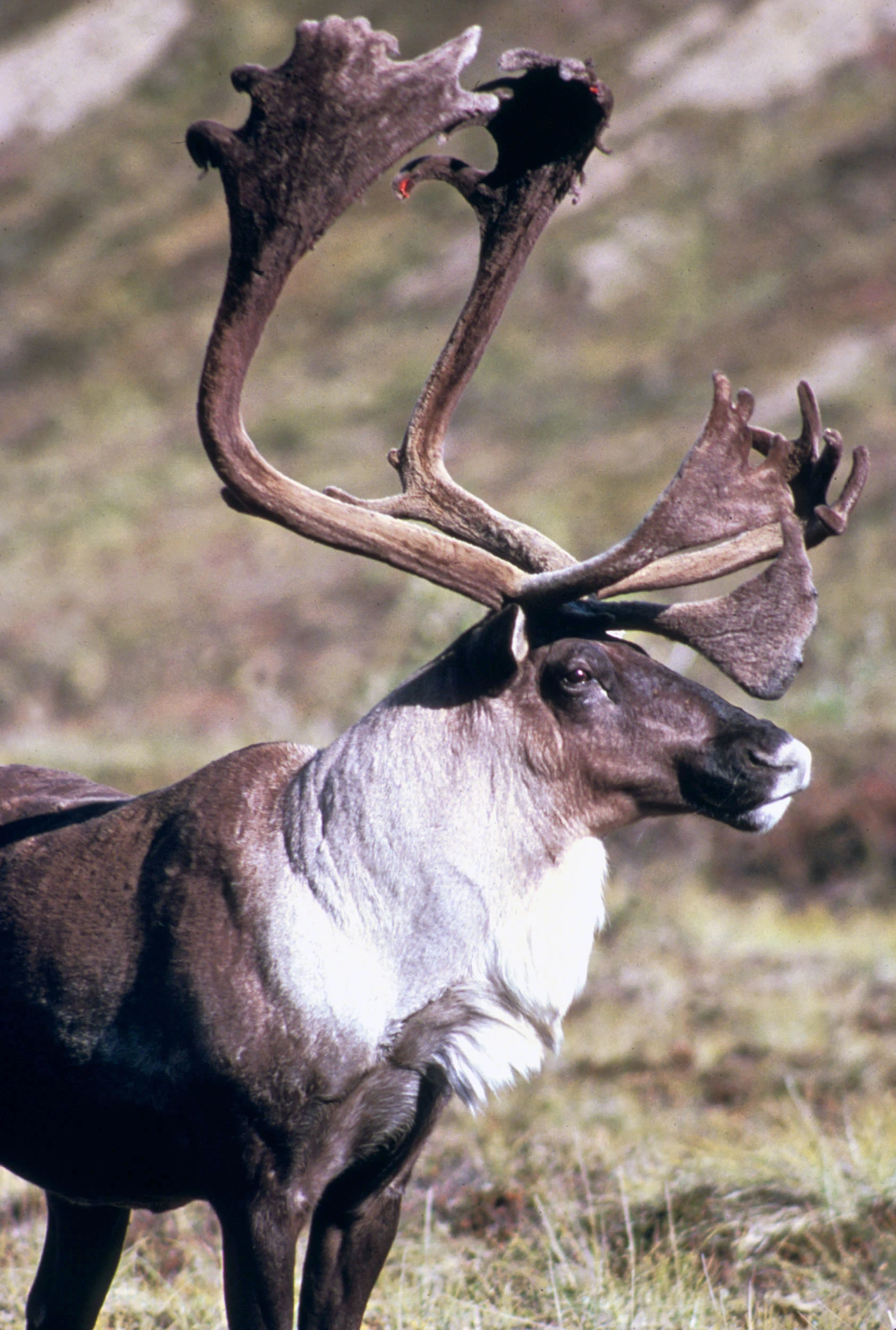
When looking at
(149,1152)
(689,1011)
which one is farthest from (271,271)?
(689,1011)

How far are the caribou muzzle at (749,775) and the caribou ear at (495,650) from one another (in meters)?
0.44

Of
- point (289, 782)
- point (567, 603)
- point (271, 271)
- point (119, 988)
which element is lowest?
point (119, 988)

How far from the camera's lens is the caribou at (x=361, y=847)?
316 cm

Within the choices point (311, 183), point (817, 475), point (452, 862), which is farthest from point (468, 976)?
point (311, 183)

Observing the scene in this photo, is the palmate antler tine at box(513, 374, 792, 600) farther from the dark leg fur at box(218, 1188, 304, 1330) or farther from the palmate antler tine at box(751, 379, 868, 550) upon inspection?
the dark leg fur at box(218, 1188, 304, 1330)

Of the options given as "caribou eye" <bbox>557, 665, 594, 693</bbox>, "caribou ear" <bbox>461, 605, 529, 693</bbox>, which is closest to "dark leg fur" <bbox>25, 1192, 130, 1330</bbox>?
"caribou ear" <bbox>461, 605, 529, 693</bbox>

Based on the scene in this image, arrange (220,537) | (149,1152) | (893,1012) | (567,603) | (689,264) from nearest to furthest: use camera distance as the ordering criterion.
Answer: (149,1152)
(567,603)
(893,1012)
(220,537)
(689,264)

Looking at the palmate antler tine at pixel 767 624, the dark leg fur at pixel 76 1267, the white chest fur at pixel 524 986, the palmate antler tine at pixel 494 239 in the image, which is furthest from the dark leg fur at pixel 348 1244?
the palmate antler tine at pixel 494 239

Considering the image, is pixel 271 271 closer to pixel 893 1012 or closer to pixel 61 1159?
pixel 61 1159

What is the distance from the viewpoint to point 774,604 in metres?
3.34

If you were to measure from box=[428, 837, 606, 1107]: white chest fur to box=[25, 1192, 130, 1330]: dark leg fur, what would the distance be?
118 cm

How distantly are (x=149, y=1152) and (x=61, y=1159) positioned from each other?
253 millimetres

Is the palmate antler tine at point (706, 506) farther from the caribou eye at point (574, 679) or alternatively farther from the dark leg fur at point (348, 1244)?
the dark leg fur at point (348, 1244)

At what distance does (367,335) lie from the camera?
38.3m
